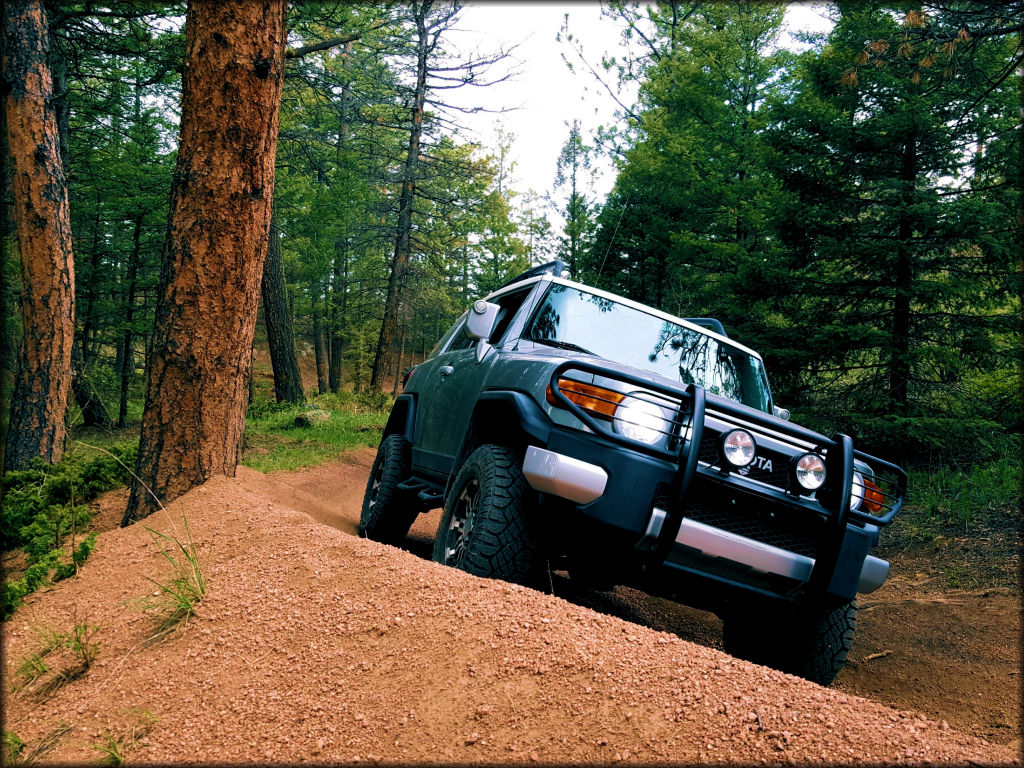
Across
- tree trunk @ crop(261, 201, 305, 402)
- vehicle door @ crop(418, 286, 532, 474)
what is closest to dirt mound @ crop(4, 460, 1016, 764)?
vehicle door @ crop(418, 286, 532, 474)

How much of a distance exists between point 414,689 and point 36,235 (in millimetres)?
7661

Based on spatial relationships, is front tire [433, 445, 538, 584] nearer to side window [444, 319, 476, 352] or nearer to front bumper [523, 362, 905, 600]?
front bumper [523, 362, 905, 600]

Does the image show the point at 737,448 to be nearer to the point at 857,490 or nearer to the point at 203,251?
the point at 857,490

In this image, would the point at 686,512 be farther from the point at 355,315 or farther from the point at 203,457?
the point at 355,315

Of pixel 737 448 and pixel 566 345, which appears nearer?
pixel 737 448

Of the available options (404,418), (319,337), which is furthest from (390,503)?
(319,337)

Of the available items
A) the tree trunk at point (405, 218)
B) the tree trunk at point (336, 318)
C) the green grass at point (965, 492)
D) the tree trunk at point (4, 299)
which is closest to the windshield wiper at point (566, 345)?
the green grass at point (965, 492)

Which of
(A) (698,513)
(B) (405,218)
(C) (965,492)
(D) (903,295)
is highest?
(B) (405,218)

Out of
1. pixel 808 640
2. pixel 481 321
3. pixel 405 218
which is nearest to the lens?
pixel 808 640

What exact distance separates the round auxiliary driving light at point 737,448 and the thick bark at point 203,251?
125 inches

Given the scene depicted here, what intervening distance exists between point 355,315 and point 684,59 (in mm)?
18173

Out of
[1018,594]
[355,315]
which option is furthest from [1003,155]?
[355,315]

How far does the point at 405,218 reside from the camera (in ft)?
66.2

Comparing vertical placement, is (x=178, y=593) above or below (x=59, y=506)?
above
